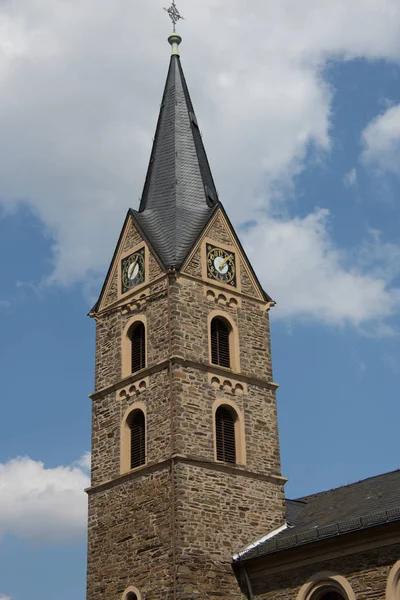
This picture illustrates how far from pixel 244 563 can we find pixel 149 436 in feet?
16.3

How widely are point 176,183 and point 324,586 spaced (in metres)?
16.4

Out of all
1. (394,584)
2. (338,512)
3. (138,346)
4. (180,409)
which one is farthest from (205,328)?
(394,584)

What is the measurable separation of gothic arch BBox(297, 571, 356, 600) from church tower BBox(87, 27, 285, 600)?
9.55ft

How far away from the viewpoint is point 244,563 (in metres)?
29.2

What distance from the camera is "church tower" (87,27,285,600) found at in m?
29.4

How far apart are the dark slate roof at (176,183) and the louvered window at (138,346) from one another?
8.06ft

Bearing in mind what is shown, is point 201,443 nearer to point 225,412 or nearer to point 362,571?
point 225,412

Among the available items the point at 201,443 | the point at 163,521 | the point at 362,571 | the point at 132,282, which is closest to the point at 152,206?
the point at 132,282

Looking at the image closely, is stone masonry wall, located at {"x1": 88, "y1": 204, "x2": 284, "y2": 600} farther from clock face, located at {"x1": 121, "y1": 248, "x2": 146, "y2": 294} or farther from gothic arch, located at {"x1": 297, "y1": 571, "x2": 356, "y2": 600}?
gothic arch, located at {"x1": 297, "y1": 571, "x2": 356, "y2": 600}

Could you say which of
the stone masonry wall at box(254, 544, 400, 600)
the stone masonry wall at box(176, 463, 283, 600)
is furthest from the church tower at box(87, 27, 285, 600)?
the stone masonry wall at box(254, 544, 400, 600)

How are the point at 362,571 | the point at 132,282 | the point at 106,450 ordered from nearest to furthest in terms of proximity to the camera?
the point at 362,571, the point at 106,450, the point at 132,282

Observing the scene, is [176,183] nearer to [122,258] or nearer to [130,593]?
[122,258]

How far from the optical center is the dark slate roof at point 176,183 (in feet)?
114

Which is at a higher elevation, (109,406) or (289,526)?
(109,406)
